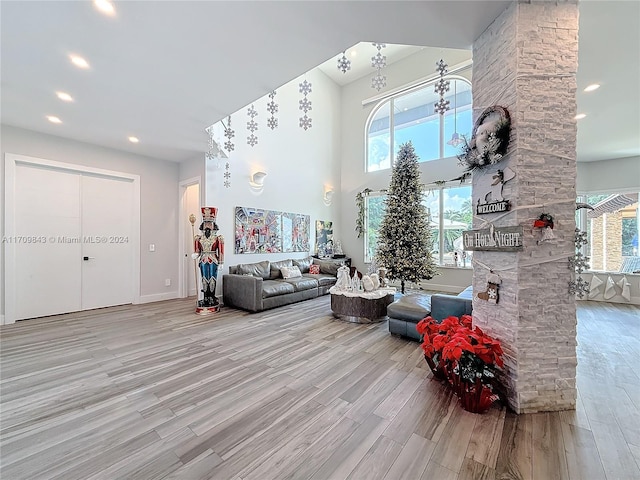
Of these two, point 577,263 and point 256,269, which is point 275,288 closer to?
point 256,269

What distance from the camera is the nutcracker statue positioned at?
4562 millimetres

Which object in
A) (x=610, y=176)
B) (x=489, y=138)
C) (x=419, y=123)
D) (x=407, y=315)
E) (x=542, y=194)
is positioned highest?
(x=419, y=123)

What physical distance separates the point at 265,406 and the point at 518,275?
2.06 meters

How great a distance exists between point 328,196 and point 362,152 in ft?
5.58

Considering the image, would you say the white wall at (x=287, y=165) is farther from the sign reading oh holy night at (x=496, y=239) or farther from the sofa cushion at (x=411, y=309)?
the sign reading oh holy night at (x=496, y=239)

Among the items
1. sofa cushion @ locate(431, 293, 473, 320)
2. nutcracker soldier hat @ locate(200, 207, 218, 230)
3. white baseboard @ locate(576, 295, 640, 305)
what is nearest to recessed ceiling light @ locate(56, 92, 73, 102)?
nutcracker soldier hat @ locate(200, 207, 218, 230)

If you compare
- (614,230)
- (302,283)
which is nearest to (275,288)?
(302,283)

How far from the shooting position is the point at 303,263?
642cm

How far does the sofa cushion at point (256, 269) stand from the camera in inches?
203

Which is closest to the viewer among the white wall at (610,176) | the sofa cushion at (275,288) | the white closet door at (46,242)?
the white closet door at (46,242)

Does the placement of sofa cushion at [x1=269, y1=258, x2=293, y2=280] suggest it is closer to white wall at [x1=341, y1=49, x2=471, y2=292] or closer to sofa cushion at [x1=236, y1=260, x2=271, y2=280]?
sofa cushion at [x1=236, y1=260, x2=271, y2=280]

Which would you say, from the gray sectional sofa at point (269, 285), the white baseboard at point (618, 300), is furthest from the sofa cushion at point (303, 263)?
the white baseboard at point (618, 300)

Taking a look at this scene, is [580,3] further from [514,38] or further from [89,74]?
→ [89,74]

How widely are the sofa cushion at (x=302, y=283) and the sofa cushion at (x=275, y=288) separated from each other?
4.8 inches
